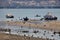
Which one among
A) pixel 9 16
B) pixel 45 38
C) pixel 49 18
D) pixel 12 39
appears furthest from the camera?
pixel 9 16

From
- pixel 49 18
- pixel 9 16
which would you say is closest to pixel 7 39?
pixel 49 18

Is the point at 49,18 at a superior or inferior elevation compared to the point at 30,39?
inferior

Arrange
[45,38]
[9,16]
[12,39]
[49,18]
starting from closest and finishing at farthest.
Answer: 1. [12,39]
2. [45,38]
3. [49,18]
4. [9,16]

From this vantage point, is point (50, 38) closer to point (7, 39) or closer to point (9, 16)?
point (7, 39)

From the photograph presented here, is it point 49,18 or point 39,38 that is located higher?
point 39,38

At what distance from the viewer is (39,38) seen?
38406 millimetres

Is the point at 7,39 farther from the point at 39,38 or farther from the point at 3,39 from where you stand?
the point at 39,38

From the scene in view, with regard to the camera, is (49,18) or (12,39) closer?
(12,39)

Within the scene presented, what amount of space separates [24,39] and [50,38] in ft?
12.1

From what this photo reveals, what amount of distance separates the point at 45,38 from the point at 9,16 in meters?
57.3

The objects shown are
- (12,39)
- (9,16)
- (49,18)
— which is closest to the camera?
(12,39)

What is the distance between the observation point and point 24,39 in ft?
120

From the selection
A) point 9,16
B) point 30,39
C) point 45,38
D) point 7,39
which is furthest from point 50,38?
point 9,16

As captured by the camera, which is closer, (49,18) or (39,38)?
(39,38)
